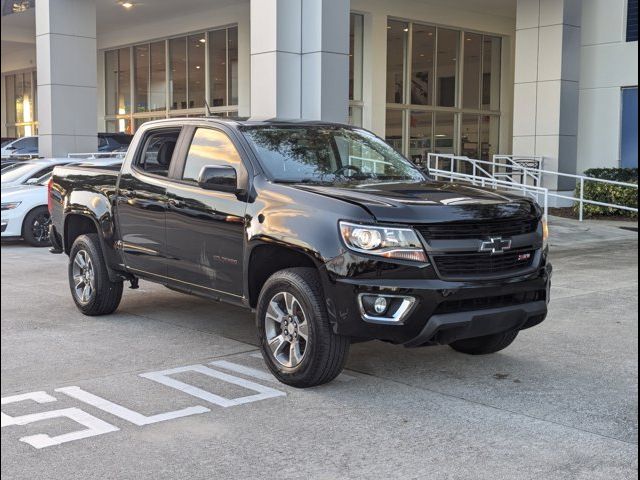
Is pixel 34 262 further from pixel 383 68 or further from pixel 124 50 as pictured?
pixel 124 50

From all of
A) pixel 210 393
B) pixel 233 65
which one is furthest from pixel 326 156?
pixel 233 65

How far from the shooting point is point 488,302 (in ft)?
18.6

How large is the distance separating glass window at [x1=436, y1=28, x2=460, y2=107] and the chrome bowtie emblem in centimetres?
2362

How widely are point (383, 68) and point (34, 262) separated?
16.2m

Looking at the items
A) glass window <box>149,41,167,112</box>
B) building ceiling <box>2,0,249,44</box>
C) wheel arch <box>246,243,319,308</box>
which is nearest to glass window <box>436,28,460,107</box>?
building ceiling <box>2,0,249,44</box>

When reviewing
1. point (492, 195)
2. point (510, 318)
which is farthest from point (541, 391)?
point (492, 195)

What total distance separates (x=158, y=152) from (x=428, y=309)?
3.38 meters

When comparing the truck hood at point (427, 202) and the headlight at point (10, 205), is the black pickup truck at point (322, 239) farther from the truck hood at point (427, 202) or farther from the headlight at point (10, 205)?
the headlight at point (10, 205)

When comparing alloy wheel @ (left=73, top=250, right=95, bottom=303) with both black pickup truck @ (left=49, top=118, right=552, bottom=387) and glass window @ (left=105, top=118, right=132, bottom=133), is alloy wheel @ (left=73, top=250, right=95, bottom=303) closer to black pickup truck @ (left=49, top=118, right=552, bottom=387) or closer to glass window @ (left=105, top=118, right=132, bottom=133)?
black pickup truck @ (left=49, top=118, right=552, bottom=387)

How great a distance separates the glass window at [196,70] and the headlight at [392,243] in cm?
2432

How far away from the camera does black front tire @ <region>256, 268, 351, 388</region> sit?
18.2 ft

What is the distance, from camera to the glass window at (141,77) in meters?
31.7

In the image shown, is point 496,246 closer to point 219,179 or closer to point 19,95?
point 219,179

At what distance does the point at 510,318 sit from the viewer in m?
5.70
